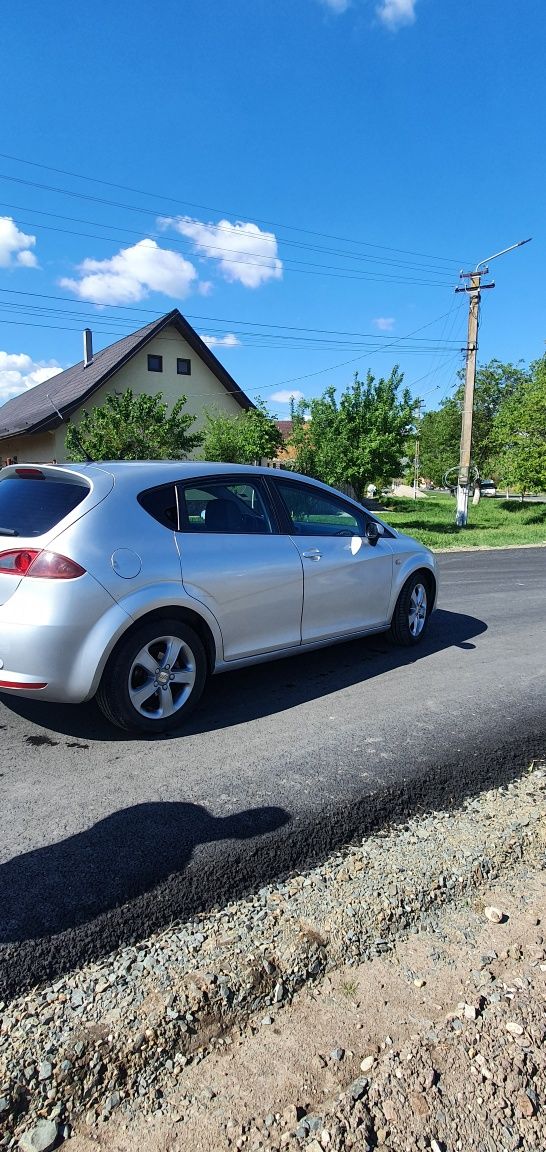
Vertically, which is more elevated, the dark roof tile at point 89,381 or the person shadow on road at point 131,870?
the dark roof tile at point 89,381

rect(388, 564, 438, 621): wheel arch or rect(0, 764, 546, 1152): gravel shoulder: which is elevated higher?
rect(388, 564, 438, 621): wheel arch

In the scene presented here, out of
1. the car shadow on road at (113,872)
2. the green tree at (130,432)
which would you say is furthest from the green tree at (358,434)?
the car shadow on road at (113,872)

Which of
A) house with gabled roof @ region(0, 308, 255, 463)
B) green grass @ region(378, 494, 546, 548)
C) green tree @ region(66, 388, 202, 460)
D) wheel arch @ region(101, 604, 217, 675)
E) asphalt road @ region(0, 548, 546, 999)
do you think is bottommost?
green grass @ region(378, 494, 546, 548)

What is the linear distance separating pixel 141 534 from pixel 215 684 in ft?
5.00

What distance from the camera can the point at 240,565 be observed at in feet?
14.1

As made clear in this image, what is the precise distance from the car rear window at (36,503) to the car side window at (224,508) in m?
0.67

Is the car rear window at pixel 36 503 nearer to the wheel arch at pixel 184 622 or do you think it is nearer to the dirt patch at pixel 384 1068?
the wheel arch at pixel 184 622

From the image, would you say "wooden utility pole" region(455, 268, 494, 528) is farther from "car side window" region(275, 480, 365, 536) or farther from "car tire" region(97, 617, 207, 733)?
"car tire" region(97, 617, 207, 733)

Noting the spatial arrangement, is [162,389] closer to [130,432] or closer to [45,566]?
[130,432]

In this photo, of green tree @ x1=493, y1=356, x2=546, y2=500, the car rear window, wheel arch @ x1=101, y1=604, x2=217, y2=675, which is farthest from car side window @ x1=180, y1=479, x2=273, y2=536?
green tree @ x1=493, y1=356, x2=546, y2=500

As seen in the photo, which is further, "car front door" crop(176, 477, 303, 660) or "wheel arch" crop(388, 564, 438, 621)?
"wheel arch" crop(388, 564, 438, 621)

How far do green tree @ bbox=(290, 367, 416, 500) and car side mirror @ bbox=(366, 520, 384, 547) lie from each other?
15978 mm

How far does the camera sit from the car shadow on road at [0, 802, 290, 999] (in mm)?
2258

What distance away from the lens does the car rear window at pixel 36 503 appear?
371cm
